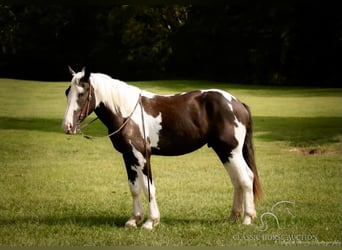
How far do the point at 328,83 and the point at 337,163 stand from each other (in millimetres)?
914

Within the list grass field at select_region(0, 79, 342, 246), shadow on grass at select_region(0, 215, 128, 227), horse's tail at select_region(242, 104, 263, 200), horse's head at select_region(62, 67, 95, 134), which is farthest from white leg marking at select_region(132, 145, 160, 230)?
horse's tail at select_region(242, 104, 263, 200)

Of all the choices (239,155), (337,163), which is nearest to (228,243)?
(239,155)

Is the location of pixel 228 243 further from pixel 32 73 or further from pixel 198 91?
pixel 32 73

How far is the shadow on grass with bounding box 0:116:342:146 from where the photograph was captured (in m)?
5.34

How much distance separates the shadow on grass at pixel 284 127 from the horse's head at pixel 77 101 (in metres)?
1.03

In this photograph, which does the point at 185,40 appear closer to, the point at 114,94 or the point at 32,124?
the point at 114,94

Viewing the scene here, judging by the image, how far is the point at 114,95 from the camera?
4426mm

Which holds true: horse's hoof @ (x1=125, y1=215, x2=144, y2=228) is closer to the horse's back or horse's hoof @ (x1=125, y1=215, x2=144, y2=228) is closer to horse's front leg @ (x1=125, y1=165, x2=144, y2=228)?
horse's front leg @ (x1=125, y1=165, x2=144, y2=228)

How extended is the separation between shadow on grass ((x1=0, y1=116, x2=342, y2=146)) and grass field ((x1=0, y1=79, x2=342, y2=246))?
10 mm

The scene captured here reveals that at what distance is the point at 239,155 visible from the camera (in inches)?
179

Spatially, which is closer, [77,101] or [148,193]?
[77,101]

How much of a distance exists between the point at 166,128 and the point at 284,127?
157 centimetres
